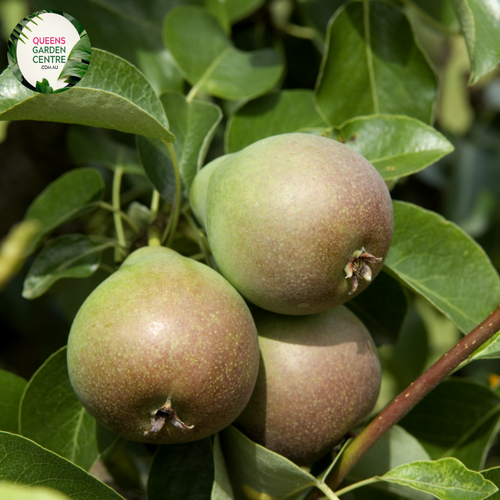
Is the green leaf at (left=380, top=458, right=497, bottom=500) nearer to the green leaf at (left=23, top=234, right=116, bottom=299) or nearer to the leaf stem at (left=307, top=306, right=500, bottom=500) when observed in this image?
the leaf stem at (left=307, top=306, right=500, bottom=500)

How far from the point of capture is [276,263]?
2.92 feet

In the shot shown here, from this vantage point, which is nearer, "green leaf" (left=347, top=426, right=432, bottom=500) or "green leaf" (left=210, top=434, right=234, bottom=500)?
"green leaf" (left=210, top=434, right=234, bottom=500)

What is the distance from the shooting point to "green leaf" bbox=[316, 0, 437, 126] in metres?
1.39

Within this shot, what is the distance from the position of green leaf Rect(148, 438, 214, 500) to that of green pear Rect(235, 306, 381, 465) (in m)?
0.14

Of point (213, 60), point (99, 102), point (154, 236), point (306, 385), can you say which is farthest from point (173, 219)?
point (213, 60)

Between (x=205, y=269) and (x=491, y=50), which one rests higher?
(x=491, y=50)

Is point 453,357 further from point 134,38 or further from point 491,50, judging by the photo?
point 134,38

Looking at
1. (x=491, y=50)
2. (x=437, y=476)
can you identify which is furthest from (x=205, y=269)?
(x=491, y=50)

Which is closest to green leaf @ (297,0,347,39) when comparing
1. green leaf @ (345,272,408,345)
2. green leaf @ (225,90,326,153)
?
green leaf @ (225,90,326,153)

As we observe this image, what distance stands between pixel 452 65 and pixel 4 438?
2.38m

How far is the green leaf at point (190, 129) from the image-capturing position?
124 centimetres

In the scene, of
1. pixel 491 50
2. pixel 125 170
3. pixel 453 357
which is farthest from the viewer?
pixel 125 170

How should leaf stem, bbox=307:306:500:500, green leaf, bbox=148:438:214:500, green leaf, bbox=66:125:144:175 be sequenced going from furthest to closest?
1. green leaf, bbox=66:125:144:175
2. green leaf, bbox=148:438:214:500
3. leaf stem, bbox=307:306:500:500

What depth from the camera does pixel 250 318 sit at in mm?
932
